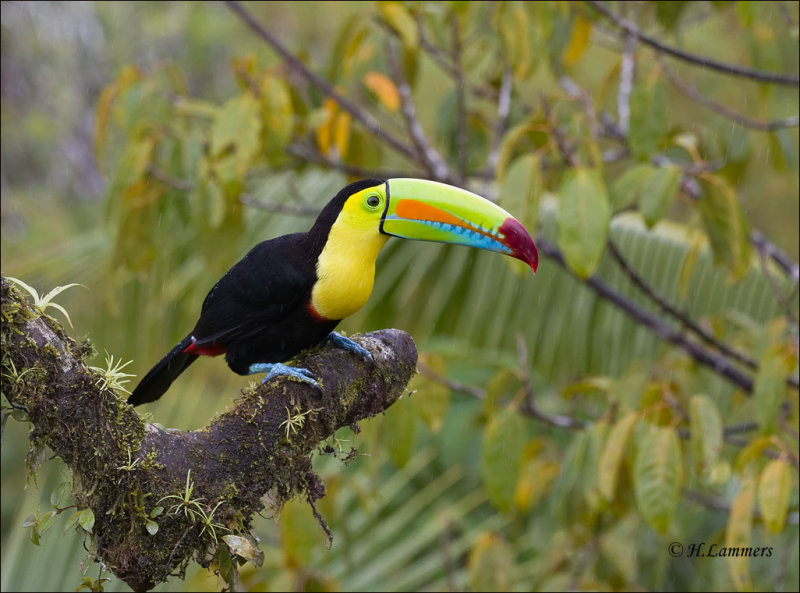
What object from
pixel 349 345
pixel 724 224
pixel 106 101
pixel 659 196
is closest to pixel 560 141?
pixel 659 196

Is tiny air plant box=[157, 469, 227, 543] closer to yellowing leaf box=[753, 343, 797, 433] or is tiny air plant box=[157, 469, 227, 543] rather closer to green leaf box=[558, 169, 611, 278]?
green leaf box=[558, 169, 611, 278]

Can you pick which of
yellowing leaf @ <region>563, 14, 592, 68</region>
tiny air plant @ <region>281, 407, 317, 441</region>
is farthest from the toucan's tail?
yellowing leaf @ <region>563, 14, 592, 68</region>

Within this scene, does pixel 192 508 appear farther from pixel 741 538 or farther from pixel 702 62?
pixel 702 62

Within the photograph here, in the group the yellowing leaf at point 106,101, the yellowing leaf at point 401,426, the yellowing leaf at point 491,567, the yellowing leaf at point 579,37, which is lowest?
the yellowing leaf at point 491,567

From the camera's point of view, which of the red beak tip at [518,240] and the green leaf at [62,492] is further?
the red beak tip at [518,240]

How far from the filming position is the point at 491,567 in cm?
350

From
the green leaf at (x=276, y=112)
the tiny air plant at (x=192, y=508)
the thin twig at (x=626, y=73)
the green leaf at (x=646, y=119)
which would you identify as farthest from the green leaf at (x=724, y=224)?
the tiny air plant at (x=192, y=508)

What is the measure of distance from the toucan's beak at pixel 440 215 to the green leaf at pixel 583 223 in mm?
541

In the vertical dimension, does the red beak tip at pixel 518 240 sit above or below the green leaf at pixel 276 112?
above

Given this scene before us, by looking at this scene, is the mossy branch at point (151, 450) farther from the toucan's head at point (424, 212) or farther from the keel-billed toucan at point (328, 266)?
A: the toucan's head at point (424, 212)

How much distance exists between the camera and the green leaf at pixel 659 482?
282cm

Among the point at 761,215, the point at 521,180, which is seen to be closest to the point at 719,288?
the point at 521,180

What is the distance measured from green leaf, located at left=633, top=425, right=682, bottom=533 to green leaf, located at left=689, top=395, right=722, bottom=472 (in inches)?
4.2

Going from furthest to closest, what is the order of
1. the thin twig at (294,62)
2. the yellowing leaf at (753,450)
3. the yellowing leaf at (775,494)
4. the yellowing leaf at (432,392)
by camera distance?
the thin twig at (294,62) < the yellowing leaf at (432,392) < the yellowing leaf at (753,450) < the yellowing leaf at (775,494)
